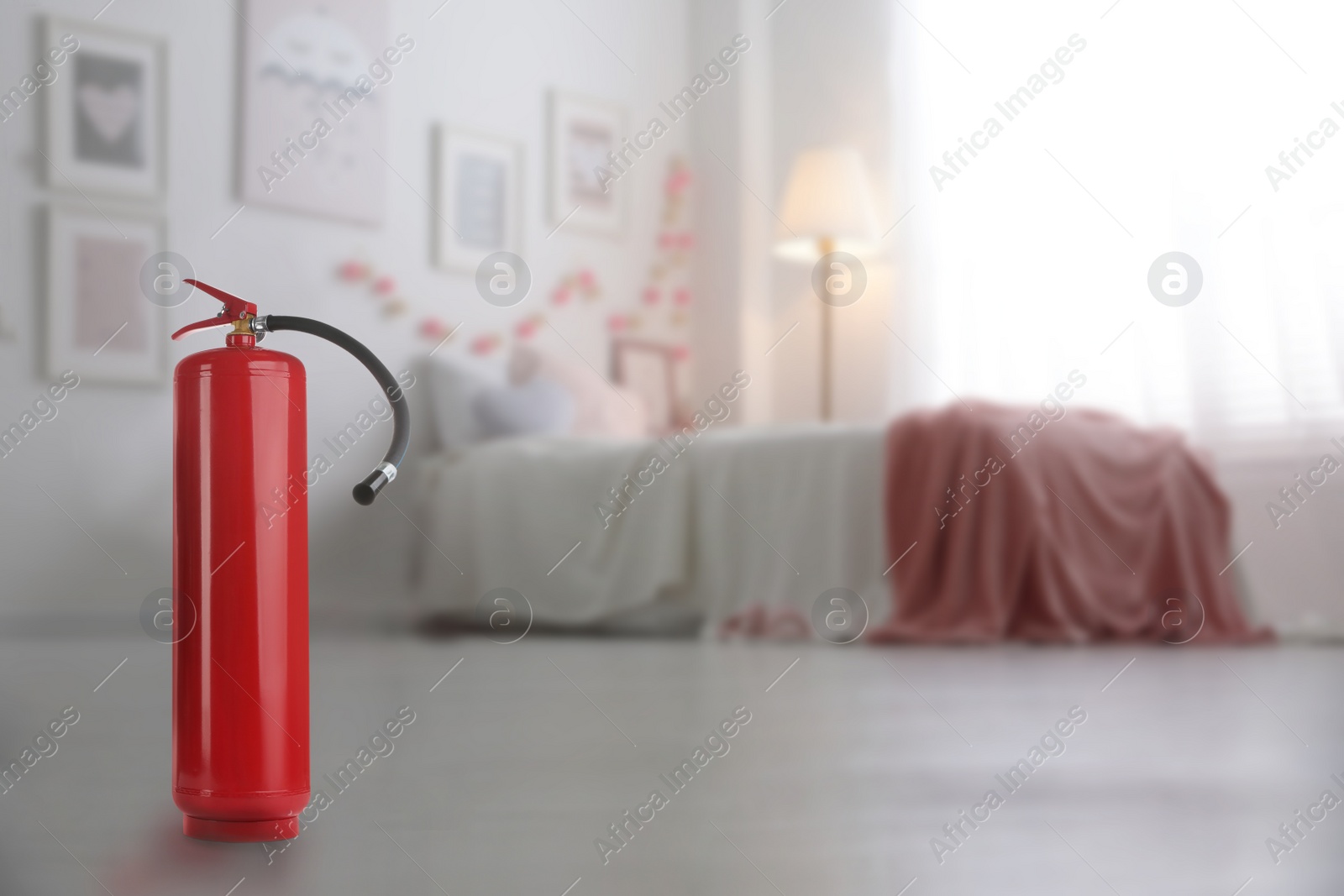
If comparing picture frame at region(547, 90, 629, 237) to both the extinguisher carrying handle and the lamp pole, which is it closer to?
the lamp pole

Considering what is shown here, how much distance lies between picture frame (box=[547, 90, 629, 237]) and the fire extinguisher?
388cm

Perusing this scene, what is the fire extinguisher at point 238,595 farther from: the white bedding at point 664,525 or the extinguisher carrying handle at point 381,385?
the white bedding at point 664,525

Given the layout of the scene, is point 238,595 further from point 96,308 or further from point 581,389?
point 581,389

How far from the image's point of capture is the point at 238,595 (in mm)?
609

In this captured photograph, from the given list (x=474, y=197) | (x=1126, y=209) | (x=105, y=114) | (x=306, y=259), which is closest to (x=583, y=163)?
(x=474, y=197)

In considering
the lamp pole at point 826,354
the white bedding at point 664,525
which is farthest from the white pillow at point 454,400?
the lamp pole at point 826,354

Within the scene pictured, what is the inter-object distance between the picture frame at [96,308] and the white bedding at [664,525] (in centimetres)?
95

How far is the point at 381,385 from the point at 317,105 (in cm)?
323

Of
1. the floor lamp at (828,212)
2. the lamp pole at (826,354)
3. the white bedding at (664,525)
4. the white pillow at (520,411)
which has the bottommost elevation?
the white bedding at (664,525)

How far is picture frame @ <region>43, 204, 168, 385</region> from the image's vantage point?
9.19 ft

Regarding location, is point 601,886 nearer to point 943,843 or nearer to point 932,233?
point 943,843

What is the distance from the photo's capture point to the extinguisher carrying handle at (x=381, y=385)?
607mm

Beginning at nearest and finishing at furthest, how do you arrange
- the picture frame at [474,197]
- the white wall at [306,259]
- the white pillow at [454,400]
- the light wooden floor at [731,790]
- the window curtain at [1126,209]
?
the light wooden floor at [731,790]
the white wall at [306,259]
the window curtain at [1126,209]
the white pillow at [454,400]
the picture frame at [474,197]

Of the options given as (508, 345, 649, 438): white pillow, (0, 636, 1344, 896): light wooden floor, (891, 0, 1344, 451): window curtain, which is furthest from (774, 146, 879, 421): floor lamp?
(0, 636, 1344, 896): light wooden floor
